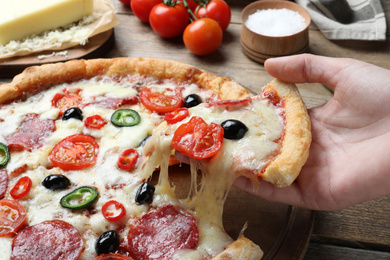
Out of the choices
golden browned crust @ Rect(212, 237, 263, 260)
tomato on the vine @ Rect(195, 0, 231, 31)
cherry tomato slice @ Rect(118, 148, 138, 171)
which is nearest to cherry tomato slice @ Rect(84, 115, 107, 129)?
cherry tomato slice @ Rect(118, 148, 138, 171)

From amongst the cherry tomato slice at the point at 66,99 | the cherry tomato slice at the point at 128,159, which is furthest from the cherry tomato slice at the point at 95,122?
the cherry tomato slice at the point at 128,159

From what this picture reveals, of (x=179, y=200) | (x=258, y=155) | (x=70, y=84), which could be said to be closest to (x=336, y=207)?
(x=258, y=155)

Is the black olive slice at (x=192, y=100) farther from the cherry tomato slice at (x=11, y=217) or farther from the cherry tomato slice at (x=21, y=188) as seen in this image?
the cherry tomato slice at (x=11, y=217)

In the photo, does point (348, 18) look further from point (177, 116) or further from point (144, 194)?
point (144, 194)

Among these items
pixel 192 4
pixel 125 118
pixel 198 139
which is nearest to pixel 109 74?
pixel 125 118

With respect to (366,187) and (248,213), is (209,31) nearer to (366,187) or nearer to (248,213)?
(248,213)
